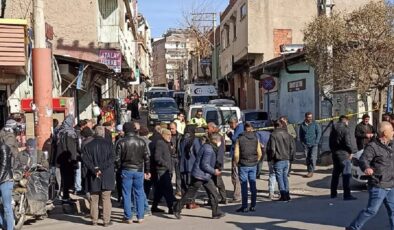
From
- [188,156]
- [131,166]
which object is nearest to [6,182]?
[131,166]

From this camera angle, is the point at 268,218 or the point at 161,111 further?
the point at 161,111

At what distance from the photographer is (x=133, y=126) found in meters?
10.6

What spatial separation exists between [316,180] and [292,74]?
1336 cm

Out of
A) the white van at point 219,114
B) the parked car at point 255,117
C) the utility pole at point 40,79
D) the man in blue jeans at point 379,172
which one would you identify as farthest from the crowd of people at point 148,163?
the parked car at point 255,117

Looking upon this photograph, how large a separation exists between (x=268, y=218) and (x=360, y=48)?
8.69 m

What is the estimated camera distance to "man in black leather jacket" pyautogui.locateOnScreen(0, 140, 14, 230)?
8.67 metres

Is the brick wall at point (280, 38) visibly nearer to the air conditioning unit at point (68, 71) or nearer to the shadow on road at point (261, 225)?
the air conditioning unit at point (68, 71)

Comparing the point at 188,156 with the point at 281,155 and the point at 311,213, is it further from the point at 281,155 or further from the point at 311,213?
the point at 311,213

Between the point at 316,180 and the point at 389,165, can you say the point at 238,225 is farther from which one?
the point at 316,180

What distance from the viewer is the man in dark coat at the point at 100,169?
10.0 metres

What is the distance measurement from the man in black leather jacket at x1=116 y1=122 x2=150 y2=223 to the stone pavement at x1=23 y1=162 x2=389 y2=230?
0.34m

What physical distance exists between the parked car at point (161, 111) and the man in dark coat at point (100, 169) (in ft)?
77.7

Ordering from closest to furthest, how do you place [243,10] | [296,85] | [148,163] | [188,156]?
1. [148,163]
2. [188,156]
3. [296,85]
4. [243,10]

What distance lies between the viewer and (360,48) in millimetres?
17156
